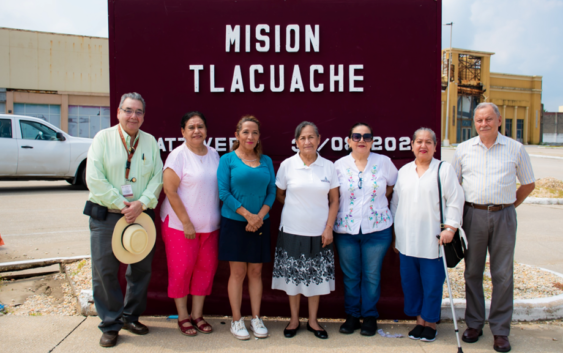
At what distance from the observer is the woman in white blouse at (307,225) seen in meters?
3.43

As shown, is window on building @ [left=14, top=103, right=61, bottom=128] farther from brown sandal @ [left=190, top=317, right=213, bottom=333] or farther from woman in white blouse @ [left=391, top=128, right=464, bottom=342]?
woman in white blouse @ [left=391, top=128, right=464, bottom=342]

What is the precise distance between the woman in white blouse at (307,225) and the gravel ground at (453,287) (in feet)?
5.22

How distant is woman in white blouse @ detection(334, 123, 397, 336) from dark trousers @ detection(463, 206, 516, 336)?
0.64 meters

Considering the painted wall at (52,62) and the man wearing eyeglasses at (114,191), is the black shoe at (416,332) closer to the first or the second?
the man wearing eyeglasses at (114,191)

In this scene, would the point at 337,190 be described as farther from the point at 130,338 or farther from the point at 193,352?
the point at 130,338

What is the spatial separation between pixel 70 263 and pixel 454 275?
4604 mm

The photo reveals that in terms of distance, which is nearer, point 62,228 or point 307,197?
point 307,197

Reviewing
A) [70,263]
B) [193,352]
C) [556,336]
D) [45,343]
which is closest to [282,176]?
[193,352]

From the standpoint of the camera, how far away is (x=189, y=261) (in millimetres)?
3502

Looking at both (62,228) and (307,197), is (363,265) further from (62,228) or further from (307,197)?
(62,228)

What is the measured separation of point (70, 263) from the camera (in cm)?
526

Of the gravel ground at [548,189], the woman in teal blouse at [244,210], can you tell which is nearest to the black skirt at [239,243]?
the woman in teal blouse at [244,210]

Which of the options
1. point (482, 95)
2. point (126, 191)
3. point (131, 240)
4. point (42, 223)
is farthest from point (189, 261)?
point (482, 95)

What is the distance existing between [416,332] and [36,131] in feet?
34.2
